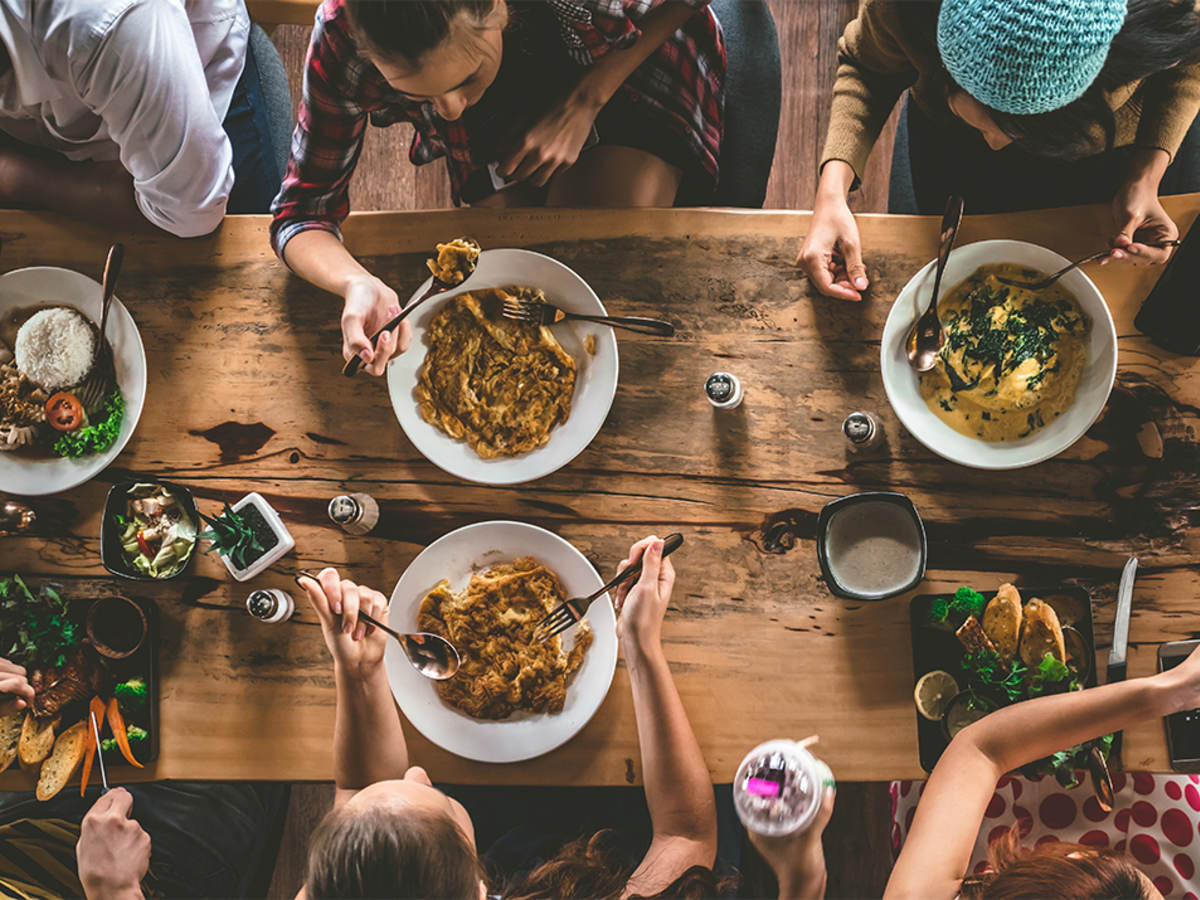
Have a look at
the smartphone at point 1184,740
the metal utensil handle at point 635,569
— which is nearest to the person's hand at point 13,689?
the metal utensil handle at point 635,569

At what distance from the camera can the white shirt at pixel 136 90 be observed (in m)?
1.58

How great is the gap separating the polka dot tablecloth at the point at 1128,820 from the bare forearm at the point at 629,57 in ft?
5.33

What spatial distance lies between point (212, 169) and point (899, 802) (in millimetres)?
2103

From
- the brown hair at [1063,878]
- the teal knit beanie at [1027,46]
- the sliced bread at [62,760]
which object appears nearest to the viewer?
the teal knit beanie at [1027,46]

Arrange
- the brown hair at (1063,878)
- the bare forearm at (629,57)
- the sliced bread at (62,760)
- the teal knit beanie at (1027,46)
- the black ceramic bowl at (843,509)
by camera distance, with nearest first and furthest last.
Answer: the teal knit beanie at (1027,46)
the brown hair at (1063,878)
the black ceramic bowl at (843,509)
the sliced bread at (62,760)
the bare forearm at (629,57)

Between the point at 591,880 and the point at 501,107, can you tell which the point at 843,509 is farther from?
the point at 501,107

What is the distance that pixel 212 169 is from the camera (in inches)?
68.2

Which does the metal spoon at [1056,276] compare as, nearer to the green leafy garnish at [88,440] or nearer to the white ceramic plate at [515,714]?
the white ceramic plate at [515,714]

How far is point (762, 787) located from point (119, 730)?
1.25 m

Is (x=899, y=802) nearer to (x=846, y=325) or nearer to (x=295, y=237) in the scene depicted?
(x=846, y=325)

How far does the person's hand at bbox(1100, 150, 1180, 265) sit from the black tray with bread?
2070 mm

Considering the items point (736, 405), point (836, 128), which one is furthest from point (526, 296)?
point (836, 128)

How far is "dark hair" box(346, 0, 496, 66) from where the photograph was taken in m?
1.28

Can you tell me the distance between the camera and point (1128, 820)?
1.71 m
